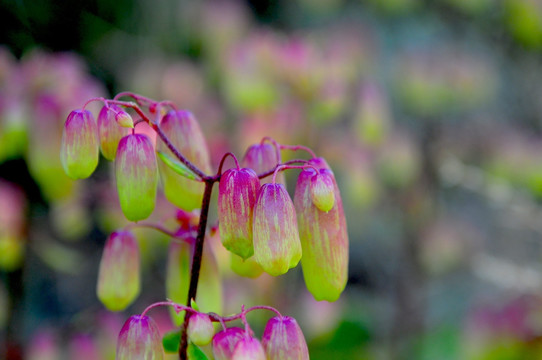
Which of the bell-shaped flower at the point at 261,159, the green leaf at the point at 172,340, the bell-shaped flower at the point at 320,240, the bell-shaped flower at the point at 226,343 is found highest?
the bell-shaped flower at the point at 261,159

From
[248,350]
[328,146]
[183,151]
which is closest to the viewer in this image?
[248,350]

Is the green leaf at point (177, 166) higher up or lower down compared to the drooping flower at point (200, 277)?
higher up

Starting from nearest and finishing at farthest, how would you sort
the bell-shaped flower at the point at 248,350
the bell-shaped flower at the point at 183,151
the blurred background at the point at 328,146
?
the bell-shaped flower at the point at 248,350 → the bell-shaped flower at the point at 183,151 → the blurred background at the point at 328,146

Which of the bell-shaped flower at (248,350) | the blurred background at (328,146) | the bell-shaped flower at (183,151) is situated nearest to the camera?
the bell-shaped flower at (248,350)

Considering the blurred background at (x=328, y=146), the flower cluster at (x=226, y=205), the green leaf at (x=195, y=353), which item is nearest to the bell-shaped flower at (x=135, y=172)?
the flower cluster at (x=226, y=205)

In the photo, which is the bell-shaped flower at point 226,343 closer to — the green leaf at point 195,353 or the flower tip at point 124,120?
the green leaf at point 195,353

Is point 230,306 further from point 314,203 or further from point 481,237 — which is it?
point 481,237

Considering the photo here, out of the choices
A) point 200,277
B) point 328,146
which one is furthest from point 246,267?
point 328,146

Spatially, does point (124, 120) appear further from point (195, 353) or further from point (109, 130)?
point (195, 353)
